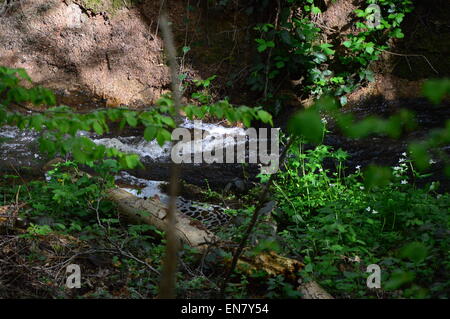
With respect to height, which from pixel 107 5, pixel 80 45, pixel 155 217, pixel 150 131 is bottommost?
pixel 155 217

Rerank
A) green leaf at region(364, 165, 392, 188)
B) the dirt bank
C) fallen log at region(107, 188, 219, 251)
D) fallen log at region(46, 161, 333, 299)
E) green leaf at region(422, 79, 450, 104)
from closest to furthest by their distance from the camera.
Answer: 1. green leaf at region(422, 79, 450, 104)
2. green leaf at region(364, 165, 392, 188)
3. fallen log at region(46, 161, 333, 299)
4. fallen log at region(107, 188, 219, 251)
5. the dirt bank

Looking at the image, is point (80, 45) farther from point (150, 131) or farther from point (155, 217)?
point (150, 131)

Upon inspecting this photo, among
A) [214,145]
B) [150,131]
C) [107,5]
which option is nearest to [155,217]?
[150,131]

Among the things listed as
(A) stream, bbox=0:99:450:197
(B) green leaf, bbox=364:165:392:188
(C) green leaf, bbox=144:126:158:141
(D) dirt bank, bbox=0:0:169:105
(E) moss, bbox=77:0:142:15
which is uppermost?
(E) moss, bbox=77:0:142:15

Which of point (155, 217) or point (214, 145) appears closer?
point (155, 217)

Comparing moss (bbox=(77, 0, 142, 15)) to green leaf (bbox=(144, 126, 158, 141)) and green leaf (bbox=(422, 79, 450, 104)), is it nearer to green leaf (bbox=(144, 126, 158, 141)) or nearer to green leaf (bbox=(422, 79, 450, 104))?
green leaf (bbox=(144, 126, 158, 141))

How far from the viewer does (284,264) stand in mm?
2977

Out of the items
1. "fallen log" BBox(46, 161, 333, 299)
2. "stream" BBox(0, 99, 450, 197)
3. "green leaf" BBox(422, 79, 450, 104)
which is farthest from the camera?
"stream" BBox(0, 99, 450, 197)

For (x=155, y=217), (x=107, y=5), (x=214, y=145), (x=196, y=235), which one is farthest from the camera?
(x=107, y=5)

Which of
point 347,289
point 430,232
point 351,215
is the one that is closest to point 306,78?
point 351,215

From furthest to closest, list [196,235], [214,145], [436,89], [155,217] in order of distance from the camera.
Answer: [214,145] → [155,217] → [196,235] → [436,89]

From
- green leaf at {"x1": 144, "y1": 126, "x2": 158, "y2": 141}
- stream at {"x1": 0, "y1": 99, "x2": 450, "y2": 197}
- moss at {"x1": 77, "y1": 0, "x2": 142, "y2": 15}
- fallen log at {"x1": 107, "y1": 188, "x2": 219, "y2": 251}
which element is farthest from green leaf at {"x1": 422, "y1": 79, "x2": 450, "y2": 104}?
moss at {"x1": 77, "y1": 0, "x2": 142, "y2": 15}

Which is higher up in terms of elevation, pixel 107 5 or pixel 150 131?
pixel 107 5

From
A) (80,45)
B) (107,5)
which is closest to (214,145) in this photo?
(80,45)
